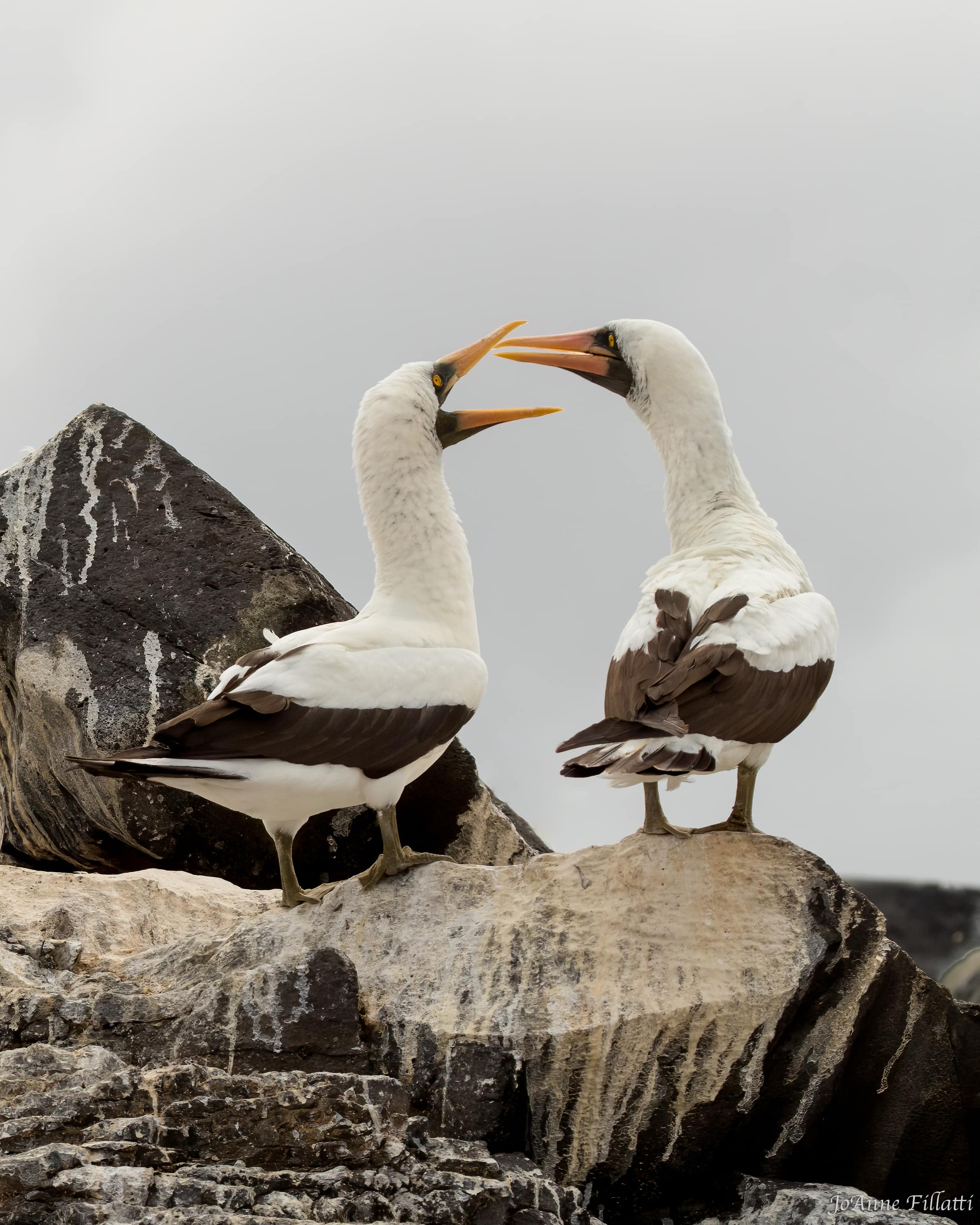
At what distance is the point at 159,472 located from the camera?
32.9 feet

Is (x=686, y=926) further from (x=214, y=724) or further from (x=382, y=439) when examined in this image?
(x=382, y=439)

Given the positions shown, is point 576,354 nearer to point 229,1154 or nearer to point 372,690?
point 372,690

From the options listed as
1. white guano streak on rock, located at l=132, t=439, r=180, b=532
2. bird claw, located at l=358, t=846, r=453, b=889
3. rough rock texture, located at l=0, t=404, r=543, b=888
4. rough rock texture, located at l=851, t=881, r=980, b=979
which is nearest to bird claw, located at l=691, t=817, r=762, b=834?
bird claw, located at l=358, t=846, r=453, b=889

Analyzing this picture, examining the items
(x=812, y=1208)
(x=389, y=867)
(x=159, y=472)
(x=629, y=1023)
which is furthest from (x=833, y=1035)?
(x=159, y=472)

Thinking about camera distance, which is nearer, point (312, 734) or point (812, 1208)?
point (812, 1208)

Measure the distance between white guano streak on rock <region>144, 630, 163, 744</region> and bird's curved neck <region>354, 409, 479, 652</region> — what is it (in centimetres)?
214

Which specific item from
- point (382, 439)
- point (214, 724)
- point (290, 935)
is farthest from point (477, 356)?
point (290, 935)

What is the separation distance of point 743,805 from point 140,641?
4463 millimetres

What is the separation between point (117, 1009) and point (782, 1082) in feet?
9.77

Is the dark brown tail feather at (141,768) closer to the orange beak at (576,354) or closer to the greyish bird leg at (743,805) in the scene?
the greyish bird leg at (743,805)

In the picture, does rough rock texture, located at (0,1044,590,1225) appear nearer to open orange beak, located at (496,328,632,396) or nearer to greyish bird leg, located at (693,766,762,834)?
greyish bird leg, located at (693,766,762,834)

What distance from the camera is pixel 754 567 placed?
718 cm

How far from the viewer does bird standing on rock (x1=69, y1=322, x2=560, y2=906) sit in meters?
6.57

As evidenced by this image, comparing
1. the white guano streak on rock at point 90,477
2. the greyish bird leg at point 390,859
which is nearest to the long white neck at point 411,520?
the greyish bird leg at point 390,859
